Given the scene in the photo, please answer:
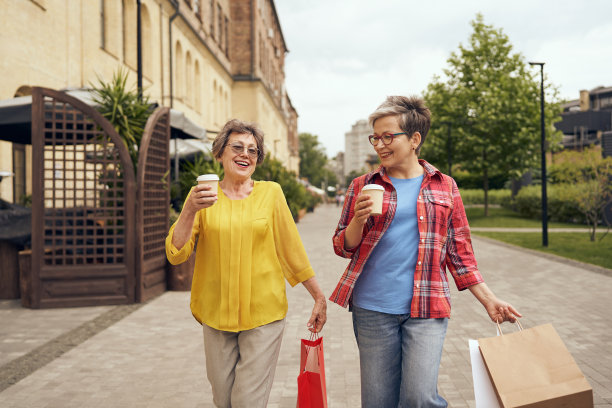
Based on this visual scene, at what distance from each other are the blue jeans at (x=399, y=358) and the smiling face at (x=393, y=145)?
0.73 m

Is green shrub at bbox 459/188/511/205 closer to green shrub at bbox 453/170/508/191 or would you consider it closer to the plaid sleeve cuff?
green shrub at bbox 453/170/508/191

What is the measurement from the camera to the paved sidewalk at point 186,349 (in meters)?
4.32

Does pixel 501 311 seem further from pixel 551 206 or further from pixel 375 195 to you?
pixel 551 206

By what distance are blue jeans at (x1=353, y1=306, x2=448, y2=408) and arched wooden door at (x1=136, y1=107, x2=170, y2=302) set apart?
5.93m

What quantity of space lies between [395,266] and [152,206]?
6.78 metres

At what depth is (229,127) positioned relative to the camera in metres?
2.72

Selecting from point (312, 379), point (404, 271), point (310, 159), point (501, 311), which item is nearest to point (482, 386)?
point (501, 311)

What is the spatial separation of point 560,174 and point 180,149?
13.4m

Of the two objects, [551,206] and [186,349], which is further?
[551,206]

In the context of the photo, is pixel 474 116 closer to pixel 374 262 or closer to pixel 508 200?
pixel 508 200

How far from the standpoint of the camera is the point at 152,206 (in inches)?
343

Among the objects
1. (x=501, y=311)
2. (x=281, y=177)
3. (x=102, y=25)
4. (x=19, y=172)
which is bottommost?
(x=501, y=311)

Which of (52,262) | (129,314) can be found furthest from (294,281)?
(52,262)

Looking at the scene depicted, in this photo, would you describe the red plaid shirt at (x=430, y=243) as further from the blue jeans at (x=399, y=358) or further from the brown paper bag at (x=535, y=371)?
the brown paper bag at (x=535, y=371)
